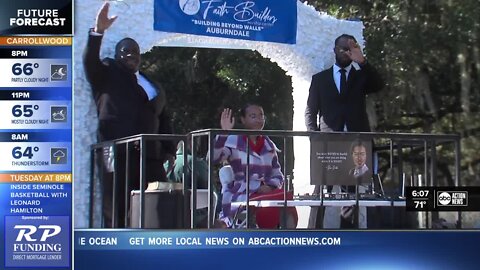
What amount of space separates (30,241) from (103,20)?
1.50m

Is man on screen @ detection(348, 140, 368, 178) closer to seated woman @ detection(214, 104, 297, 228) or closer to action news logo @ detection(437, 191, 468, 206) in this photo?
action news logo @ detection(437, 191, 468, 206)

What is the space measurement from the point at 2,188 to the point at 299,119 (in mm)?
2678

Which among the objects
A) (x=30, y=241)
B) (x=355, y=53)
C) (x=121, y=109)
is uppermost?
(x=355, y=53)

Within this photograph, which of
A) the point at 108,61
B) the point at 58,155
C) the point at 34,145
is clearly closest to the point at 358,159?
the point at 58,155

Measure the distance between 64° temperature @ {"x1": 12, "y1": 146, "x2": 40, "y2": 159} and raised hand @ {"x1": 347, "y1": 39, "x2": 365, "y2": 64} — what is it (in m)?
2.63

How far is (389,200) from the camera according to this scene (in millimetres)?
4496

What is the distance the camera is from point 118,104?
489cm

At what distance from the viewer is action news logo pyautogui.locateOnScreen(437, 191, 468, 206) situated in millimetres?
4188

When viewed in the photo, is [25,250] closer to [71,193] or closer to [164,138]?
[71,193]

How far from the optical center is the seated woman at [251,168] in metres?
4.54

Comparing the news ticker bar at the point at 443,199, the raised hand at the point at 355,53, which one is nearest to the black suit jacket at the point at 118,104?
the news ticker bar at the point at 443,199

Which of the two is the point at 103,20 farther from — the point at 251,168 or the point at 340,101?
the point at 340,101

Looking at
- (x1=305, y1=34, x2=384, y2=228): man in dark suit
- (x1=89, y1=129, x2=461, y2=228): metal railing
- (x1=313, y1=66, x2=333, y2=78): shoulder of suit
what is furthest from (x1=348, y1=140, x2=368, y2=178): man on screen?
(x1=313, y1=66, x2=333, y2=78): shoulder of suit

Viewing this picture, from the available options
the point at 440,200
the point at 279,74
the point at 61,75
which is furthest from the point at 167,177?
the point at 279,74
